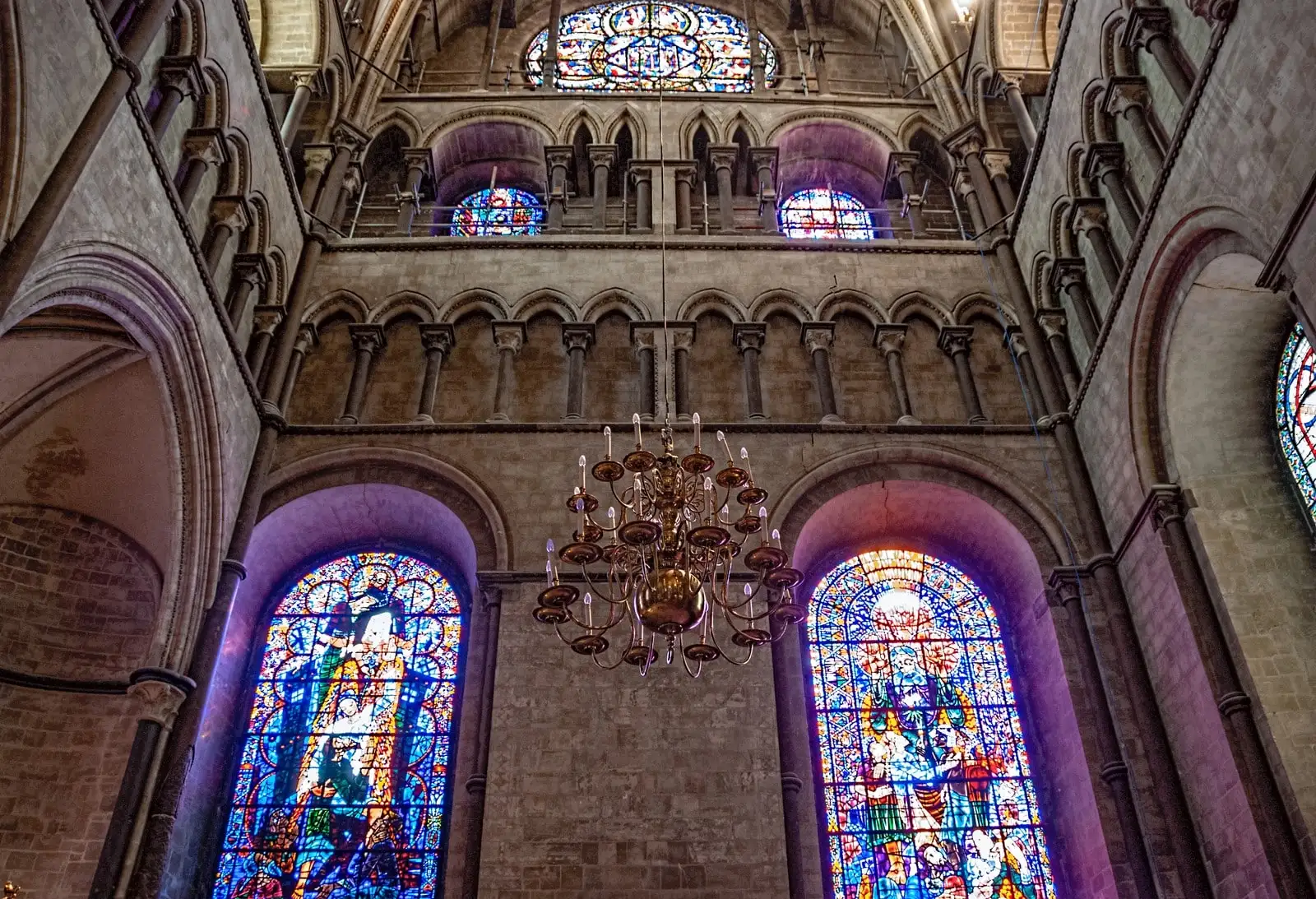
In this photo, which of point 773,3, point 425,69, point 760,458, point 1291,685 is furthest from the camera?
point 773,3

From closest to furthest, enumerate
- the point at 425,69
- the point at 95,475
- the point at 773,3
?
the point at 95,475 → the point at 425,69 → the point at 773,3

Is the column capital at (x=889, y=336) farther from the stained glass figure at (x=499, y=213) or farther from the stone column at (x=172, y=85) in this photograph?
the stone column at (x=172, y=85)

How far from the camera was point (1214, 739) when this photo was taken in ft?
28.3

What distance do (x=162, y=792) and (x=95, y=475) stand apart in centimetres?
325

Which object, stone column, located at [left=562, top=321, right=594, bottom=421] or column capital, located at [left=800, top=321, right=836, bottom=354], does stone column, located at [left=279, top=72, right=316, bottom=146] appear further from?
column capital, located at [left=800, top=321, right=836, bottom=354]

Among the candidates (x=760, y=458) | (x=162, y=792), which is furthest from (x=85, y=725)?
(x=760, y=458)

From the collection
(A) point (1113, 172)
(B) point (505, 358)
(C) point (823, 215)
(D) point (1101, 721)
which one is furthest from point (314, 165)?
(D) point (1101, 721)

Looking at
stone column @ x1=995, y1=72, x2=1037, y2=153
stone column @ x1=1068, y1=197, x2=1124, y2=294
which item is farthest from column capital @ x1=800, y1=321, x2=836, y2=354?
stone column @ x1=995, y1=72, x2=1037, y2=153

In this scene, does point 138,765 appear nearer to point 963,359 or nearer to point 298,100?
point 298,100

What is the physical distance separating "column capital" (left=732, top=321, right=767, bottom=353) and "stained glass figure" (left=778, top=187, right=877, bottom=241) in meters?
2.59

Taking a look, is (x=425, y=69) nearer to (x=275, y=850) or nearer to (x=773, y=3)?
(x=773, y=3)

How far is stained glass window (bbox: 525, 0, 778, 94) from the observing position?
16875 millimetres

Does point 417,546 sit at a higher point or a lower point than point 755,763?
higher

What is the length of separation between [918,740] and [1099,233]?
5200 millimetres
